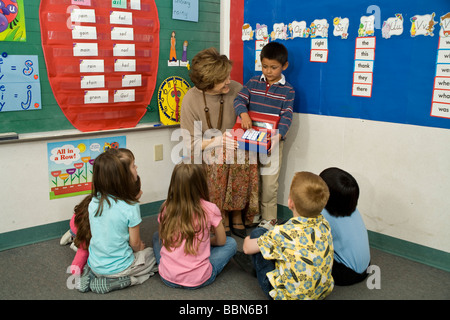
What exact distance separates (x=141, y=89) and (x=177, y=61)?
1.22 ft

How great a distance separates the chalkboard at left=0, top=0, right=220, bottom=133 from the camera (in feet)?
7.83

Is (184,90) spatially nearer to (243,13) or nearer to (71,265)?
(243,13)

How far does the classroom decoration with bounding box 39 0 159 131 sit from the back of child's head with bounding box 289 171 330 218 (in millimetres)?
1534

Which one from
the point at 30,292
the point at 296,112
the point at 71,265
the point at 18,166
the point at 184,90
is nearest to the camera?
the point at 30,292

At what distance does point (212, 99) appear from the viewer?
107 inches

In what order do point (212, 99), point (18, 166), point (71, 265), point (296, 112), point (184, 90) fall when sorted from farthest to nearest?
point (184, 90) → point (296, 112) → point (212, 99) → point (18, 166) → point (71, 265)

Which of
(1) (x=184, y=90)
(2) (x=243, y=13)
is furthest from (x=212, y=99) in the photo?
(2) (x=243, y=13)

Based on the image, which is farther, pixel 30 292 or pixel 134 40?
pixel 134 40

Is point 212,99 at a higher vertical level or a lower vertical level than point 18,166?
higher

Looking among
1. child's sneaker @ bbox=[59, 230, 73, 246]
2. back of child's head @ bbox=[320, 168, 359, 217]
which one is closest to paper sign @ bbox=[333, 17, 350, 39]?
back of child's head @ bbox=[320, 168, 359, 217]

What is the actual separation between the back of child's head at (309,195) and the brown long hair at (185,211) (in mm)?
481

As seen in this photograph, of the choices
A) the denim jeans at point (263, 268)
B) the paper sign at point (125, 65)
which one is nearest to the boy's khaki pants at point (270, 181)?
the denim jeans at point (263, 268)

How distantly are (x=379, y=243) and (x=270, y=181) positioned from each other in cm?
82

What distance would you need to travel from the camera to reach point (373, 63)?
2.46 metres
